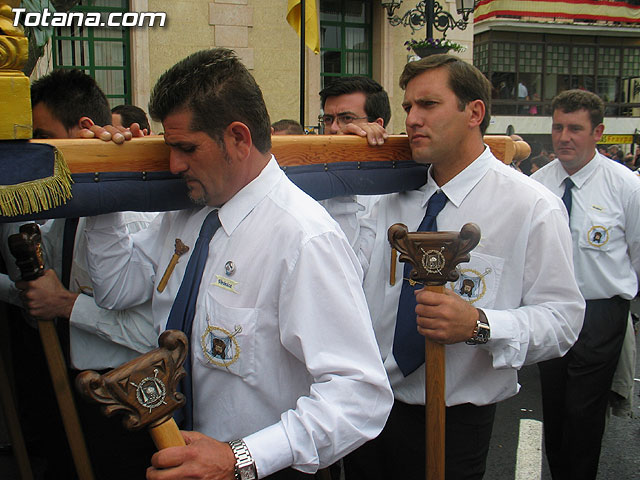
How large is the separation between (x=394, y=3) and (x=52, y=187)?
36.0 feet

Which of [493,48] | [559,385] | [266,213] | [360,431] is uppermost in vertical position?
[493,48]

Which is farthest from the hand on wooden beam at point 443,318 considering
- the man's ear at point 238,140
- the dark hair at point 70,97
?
the dark hair at point 70,97

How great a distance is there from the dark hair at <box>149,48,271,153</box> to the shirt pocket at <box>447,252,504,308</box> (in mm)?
981

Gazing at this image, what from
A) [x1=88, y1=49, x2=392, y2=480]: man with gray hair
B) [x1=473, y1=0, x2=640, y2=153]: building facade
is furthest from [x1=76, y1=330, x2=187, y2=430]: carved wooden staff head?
[x1=473, y1=0, x2=640, y2=153]: building facade

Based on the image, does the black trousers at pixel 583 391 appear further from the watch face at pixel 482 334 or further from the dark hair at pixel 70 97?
the dark hair at pixel 70 97

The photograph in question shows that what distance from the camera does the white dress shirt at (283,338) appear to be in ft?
5.19

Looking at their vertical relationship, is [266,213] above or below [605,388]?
above

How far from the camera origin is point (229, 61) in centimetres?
184

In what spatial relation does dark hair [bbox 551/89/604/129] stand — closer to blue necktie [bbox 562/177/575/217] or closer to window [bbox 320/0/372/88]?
blue necktie [bbox 562/177/575/217]

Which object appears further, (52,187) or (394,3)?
(394,3)

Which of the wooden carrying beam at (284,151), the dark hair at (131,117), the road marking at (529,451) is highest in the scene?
→ the dark hair at (131,117)

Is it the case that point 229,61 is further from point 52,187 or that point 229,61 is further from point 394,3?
point 394,3

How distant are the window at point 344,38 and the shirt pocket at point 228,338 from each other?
11.0 metres

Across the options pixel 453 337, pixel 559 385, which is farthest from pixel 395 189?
pixel 559 385
